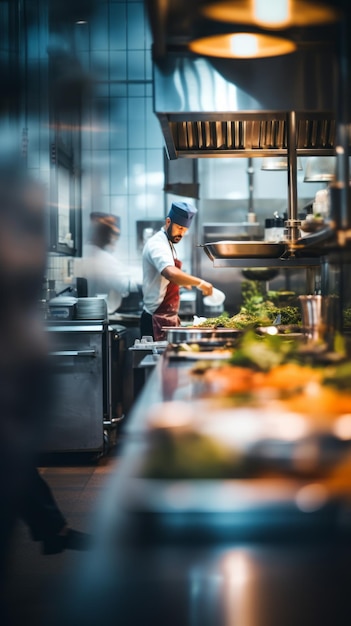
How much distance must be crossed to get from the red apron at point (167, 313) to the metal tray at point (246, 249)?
1.42 m

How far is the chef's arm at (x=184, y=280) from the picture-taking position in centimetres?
Result: 550

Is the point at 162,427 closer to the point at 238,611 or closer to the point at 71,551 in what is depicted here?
the point at 238,611

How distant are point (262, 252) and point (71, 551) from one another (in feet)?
6.08

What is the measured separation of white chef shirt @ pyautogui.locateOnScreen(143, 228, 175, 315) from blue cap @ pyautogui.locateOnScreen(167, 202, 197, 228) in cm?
14

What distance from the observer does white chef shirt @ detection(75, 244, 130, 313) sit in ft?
25.5

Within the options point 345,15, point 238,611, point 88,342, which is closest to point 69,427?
point 88,342

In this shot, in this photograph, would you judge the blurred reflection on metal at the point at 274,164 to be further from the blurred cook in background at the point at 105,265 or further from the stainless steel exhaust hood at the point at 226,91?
the stainless steel exhaust hood at the point at 226,91

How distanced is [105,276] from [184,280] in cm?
238

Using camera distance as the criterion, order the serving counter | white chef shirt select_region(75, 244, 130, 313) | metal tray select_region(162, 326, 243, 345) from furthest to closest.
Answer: white chef shirt select_region(75, 244, 130, 313), metal tray select_region(162, 326, 243, 345), the serving counter

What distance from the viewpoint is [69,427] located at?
5.48 m

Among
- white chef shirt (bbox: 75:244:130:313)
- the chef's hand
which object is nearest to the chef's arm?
the chef's hand

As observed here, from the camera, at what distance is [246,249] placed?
4.38 m

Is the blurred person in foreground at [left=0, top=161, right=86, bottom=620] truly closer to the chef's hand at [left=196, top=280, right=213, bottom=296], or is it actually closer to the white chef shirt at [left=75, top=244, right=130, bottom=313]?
the chef's hand at [left=196, top=280, right=213, bottom=296]

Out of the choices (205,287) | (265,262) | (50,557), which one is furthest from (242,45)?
(205,287)
